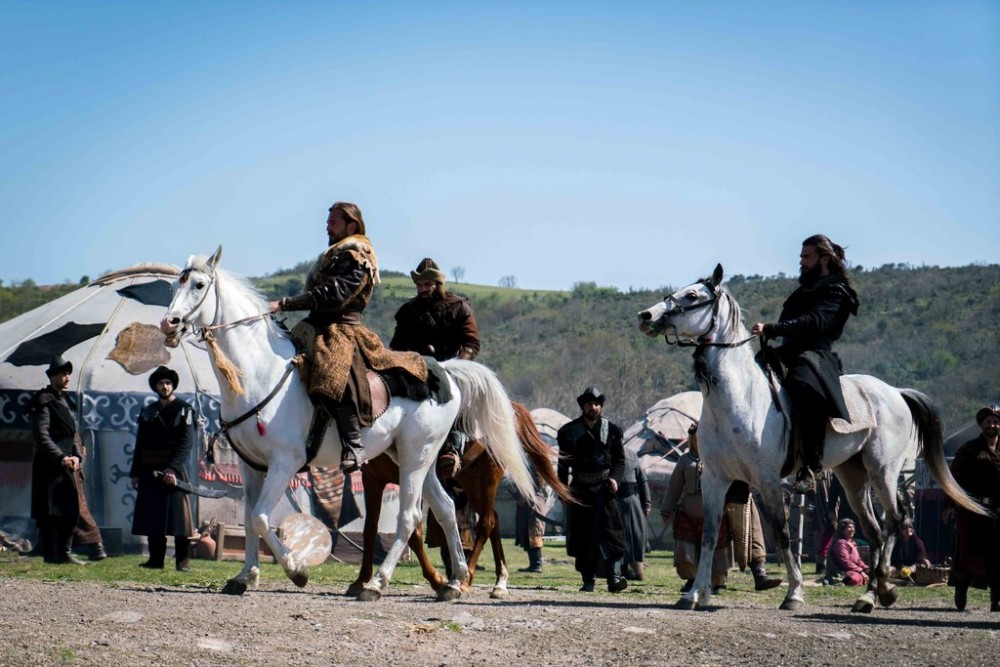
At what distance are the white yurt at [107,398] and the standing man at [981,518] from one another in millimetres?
10238

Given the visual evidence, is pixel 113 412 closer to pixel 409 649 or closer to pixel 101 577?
pixel 101 577

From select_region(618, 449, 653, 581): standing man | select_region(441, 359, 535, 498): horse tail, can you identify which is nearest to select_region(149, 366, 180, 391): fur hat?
select_region(441, 359, 535, 498): horse tail

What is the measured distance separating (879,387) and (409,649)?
5716 mm

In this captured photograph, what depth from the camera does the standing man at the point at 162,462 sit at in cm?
1271

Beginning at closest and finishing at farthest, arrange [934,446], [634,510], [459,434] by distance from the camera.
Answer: [459,434] < [934,446] < [634,510]

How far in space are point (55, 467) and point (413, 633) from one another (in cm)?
688

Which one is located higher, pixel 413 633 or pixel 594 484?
pixel 594 484

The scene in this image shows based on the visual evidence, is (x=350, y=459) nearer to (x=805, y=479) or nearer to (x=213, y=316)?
(x=213, y=316)

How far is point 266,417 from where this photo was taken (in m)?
9.23

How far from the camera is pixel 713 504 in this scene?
34.4 ft

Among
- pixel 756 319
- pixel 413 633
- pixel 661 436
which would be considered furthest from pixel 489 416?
pixel 756 319

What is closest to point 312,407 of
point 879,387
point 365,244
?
point 365,244

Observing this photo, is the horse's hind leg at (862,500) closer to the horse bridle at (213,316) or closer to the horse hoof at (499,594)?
the horse hoof at (499,594)

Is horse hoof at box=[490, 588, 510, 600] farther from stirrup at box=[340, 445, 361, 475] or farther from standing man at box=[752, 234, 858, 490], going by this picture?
standing man at box=[752, 234, 858, 490]
